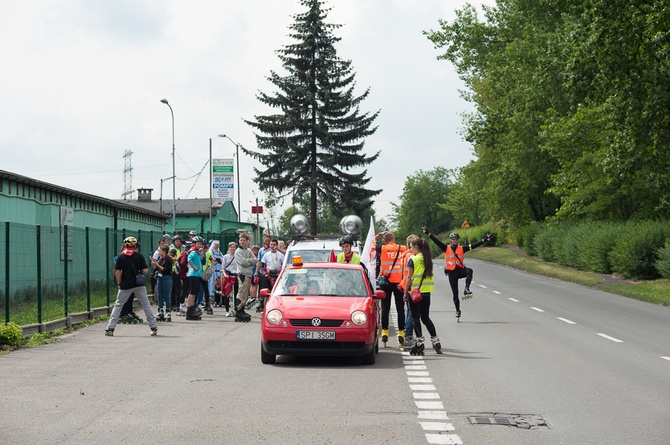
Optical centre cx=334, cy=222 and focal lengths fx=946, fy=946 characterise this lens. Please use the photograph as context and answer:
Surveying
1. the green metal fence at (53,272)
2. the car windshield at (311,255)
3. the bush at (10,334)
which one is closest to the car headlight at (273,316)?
the bush at (10,334)

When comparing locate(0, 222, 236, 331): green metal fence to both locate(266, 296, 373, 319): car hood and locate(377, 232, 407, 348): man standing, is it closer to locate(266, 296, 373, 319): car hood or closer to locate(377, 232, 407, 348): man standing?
locate(266, 296, 373, 319): car hood

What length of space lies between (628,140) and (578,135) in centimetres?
1092

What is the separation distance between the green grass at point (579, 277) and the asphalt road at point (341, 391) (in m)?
12.6

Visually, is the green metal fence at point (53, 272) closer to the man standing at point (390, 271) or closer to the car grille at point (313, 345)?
the car grille at point (313, 345)

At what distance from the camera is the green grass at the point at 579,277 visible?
2938 centimetres

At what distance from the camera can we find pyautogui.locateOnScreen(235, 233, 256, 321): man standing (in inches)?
814

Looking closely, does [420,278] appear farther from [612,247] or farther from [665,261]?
[612,247]

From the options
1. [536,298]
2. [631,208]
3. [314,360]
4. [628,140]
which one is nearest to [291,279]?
[314,360]

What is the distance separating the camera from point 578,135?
41.3 meters

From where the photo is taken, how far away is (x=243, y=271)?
21.3 m

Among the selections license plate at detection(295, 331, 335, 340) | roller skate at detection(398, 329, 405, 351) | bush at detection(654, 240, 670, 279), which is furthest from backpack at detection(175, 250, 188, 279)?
bush at detection(654, 240, 670, 279)

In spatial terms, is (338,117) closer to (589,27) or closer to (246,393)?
(589,27)

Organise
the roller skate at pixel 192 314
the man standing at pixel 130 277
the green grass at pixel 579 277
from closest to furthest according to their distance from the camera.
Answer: the man standing at pixel 130 277
the roller skate at pixel 192 314
the green grass at pixel 579 277

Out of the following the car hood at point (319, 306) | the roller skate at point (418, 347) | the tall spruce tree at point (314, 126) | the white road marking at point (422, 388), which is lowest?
the white road marking at point (422, 388)
